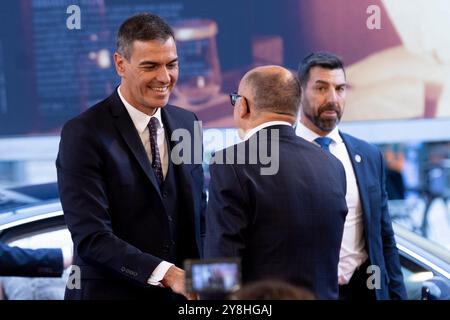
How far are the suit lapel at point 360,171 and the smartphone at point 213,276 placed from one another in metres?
1.56

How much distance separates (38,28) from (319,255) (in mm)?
3443

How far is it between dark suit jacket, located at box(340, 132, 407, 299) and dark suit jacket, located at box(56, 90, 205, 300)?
0.70 m

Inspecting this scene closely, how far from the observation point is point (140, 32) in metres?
2.62

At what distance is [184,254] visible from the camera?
2.71m

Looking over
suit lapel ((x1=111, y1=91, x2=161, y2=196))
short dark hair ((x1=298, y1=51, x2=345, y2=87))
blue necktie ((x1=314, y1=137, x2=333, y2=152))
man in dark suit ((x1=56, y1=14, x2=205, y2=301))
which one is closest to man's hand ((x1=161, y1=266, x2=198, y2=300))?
man in dark suit ((x1=56, y1=14, x2=205, y2=301))

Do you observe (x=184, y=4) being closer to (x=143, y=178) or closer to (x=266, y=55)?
(x=266, y=55)

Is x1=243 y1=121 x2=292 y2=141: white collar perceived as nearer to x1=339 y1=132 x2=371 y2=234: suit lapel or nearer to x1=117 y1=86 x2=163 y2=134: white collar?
x1=117 y1=86 x2=163 y2=134: white collar

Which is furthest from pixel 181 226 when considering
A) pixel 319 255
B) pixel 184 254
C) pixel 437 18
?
pixel 437 18

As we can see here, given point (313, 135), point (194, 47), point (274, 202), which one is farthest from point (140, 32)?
point (194, 47)

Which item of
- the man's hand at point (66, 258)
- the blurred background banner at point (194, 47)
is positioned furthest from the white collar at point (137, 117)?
the blurred background banner at point (194, 47)

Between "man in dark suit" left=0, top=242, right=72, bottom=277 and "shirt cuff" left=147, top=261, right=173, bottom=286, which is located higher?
"shirt cuff" left=147, top=261, right=173, bottom=286

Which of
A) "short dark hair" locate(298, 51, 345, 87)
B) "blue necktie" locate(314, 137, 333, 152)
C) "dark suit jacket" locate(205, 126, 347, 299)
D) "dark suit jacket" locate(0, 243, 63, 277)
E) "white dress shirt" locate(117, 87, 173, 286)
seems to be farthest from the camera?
"short dark hair" locate(298, 51, 345, 87)

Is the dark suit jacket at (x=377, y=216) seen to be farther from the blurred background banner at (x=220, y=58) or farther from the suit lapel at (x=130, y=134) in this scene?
the blurred background banner at (x=220, y=58)

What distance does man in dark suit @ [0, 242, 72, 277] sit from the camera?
119 inches
